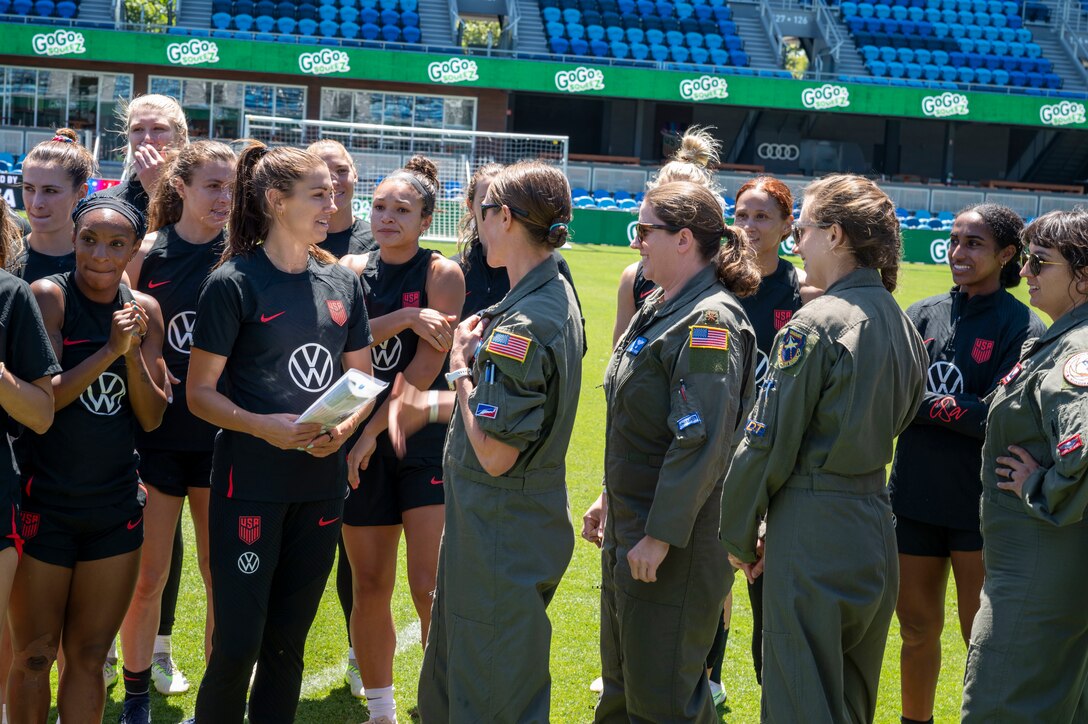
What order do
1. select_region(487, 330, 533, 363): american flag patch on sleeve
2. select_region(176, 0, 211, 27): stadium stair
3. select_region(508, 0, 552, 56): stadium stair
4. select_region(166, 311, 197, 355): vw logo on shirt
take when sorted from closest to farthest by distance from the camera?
1. select_region(487, 330, 533, 363): american flag patch on sleeve
2. select_region(166, 311, 197, 355): vw logo on shirt
3. select_region(176, 0, 211, 27): stadium stair
4. select_region(508, 0, 552, 56): stadium stair

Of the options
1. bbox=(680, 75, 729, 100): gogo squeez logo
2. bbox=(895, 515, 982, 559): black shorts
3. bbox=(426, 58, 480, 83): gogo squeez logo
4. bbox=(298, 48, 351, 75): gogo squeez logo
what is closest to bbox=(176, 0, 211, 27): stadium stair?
bbox=(298, 48, 351, 75): gogo squeez logo

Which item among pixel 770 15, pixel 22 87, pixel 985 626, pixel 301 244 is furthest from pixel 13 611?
pixel 770 15

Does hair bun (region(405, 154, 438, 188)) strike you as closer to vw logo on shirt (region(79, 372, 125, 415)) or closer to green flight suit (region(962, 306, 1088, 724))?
vw logo on shirt (region(79, 372, 125, 415))

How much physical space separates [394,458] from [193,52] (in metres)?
29.5

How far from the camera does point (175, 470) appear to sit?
15.0 feet

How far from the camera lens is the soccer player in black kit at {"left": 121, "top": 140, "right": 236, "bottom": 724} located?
450 cm

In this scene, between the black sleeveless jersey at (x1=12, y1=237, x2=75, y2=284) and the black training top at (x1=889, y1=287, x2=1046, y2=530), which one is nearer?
the black sleeveless jersey at (x1=12, y1=237, x2=75, y2=284)

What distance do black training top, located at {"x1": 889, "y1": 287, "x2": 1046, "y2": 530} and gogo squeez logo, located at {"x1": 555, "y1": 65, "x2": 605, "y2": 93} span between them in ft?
97.5

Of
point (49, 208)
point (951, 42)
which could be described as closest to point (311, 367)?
point (49, 208)

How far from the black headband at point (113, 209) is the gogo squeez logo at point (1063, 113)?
3703 cm

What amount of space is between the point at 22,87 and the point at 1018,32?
34196mm

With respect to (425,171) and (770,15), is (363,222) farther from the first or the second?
(770,15)

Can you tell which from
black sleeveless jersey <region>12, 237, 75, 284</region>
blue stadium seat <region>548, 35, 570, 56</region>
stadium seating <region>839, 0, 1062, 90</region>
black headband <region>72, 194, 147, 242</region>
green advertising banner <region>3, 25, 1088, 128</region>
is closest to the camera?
black headband <region>72, 194, 147, 242</region>

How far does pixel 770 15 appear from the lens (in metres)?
37.7
